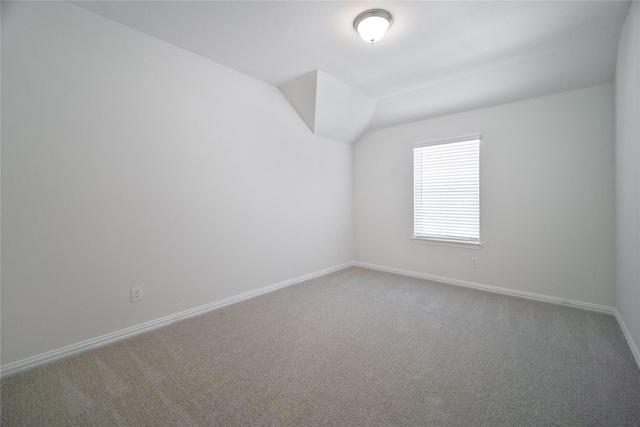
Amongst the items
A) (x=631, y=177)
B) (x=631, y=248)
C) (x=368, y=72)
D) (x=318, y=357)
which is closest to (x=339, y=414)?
(x=318, y=357)

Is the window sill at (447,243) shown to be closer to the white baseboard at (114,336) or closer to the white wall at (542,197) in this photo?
the white wall at (542,197)

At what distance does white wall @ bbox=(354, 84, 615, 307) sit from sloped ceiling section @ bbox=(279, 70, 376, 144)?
31.2 inches

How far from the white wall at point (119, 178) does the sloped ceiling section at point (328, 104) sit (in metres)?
0.26

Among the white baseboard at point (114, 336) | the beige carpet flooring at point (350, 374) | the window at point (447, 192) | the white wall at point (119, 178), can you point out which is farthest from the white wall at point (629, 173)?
the white baseboard at point (114, 336)

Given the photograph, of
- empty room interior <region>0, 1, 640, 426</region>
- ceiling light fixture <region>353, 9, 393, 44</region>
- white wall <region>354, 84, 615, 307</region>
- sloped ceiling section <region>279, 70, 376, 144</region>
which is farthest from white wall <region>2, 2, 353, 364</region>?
white wall <region>354, 84, 615, 307</region>

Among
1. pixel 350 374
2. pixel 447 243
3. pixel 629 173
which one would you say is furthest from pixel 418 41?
pixel 350 374

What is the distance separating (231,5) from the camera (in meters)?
1.95

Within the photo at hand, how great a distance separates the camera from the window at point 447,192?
3.45 m

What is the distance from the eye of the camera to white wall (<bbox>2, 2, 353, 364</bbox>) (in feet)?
5.85

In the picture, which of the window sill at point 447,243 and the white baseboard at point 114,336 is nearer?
the white baseboard at point 114,336

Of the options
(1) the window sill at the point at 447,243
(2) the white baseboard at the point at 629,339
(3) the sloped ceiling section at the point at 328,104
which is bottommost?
(2) the white baseboard at the point at 629,339

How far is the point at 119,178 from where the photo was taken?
7.15 feet

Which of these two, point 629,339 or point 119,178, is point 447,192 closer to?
point 629,339

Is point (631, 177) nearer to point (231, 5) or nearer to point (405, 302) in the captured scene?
point (405, 302)
